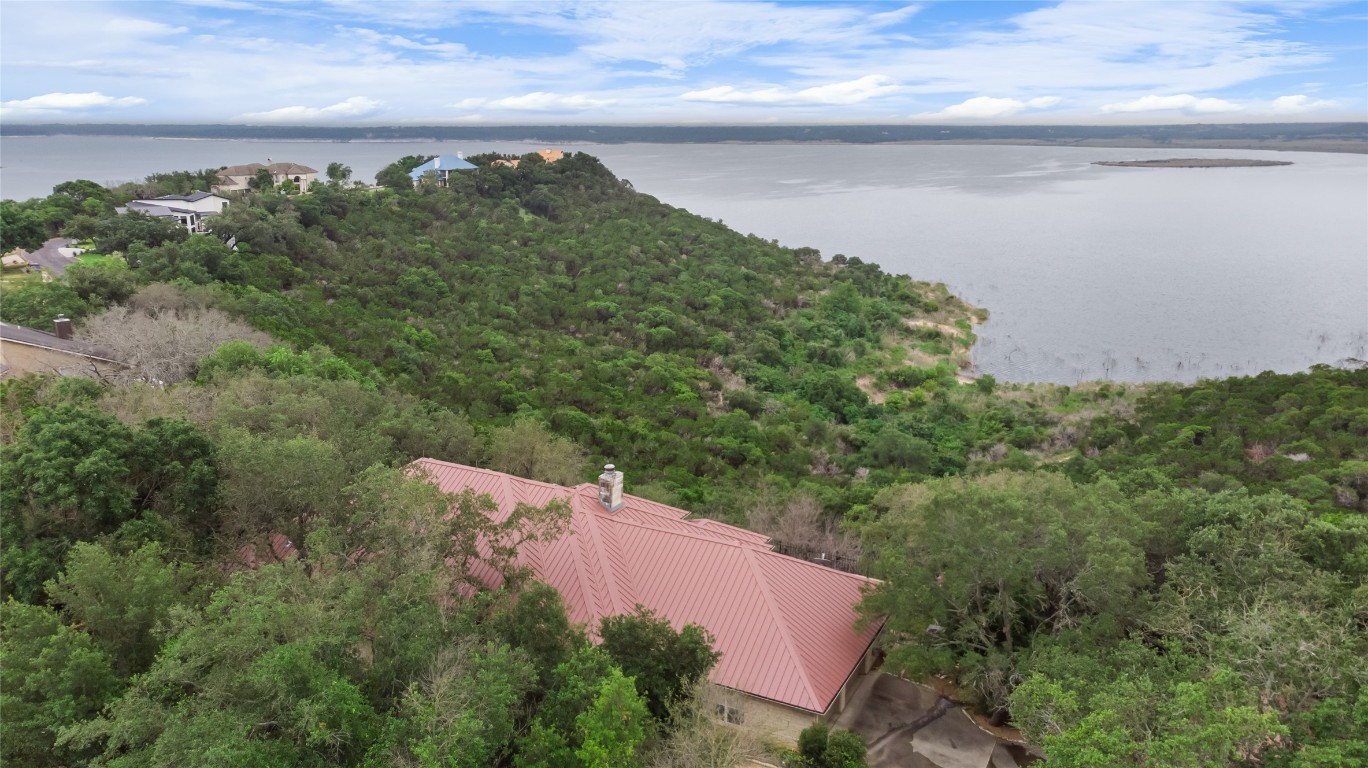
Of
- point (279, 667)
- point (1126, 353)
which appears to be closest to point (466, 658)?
point (279, 667)

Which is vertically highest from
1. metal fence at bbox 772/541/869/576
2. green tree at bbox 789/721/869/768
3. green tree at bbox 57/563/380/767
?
green tree at bbox 57/563/380/767

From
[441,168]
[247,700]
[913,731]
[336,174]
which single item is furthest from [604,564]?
[441,168]

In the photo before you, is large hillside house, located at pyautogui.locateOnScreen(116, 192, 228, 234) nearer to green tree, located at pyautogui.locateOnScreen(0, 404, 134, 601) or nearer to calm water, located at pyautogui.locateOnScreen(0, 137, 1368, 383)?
green tree, located at pyautogui.locateOnScreen(0, 404, 134, 601)

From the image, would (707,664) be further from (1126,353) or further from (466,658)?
(1126,353)

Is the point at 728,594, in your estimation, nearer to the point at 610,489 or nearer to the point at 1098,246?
the point at 610,489

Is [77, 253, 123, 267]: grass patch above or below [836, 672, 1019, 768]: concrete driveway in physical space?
above

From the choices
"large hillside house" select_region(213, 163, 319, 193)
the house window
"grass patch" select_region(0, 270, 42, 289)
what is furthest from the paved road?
the house window

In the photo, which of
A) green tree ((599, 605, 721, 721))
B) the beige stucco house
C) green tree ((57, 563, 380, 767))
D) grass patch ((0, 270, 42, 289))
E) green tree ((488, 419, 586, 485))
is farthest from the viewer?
grass patch ((0, 270, 42, 289))
